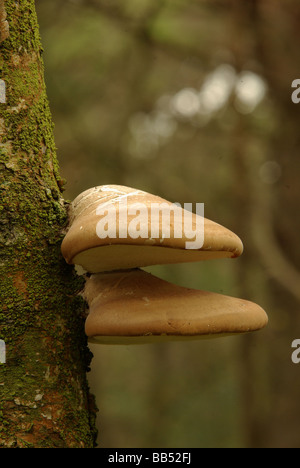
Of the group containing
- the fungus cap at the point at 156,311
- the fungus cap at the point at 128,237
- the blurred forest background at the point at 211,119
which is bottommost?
the fungus cap at the point at 156,311

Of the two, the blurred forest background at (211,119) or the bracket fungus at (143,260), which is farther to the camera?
the blurred forest background at (211,119)

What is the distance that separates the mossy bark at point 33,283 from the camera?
154 centimetres

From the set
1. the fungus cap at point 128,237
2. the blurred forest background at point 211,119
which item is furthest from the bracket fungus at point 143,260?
the blurred forest background at point 211,119

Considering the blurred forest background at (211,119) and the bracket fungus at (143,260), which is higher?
the blurred forest background at (211,119)

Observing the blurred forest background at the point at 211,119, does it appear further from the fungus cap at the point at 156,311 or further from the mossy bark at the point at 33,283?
the mossy bark at the point at 33,283

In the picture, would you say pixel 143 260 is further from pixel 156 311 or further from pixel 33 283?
pixel 33 283

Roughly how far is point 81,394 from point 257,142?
6.59 metres

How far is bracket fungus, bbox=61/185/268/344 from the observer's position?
142 centimetres

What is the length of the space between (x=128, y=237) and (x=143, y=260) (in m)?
0.38

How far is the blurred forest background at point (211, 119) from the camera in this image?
6.42 meters

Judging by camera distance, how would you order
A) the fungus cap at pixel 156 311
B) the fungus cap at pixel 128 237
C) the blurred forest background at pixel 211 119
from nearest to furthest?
the fungus cap at pixel 128 237, the fungus cap at pixel 156 311, the blurred forest background at pixel 211 119

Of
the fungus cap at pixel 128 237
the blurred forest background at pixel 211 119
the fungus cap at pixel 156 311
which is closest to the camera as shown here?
the fungus cap at pixel 128 237

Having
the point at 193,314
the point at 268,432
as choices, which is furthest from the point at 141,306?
the point at 268,432

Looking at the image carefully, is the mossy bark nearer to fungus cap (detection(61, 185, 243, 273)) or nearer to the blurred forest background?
fungus cap (detection(61, 185, 243, 273))
